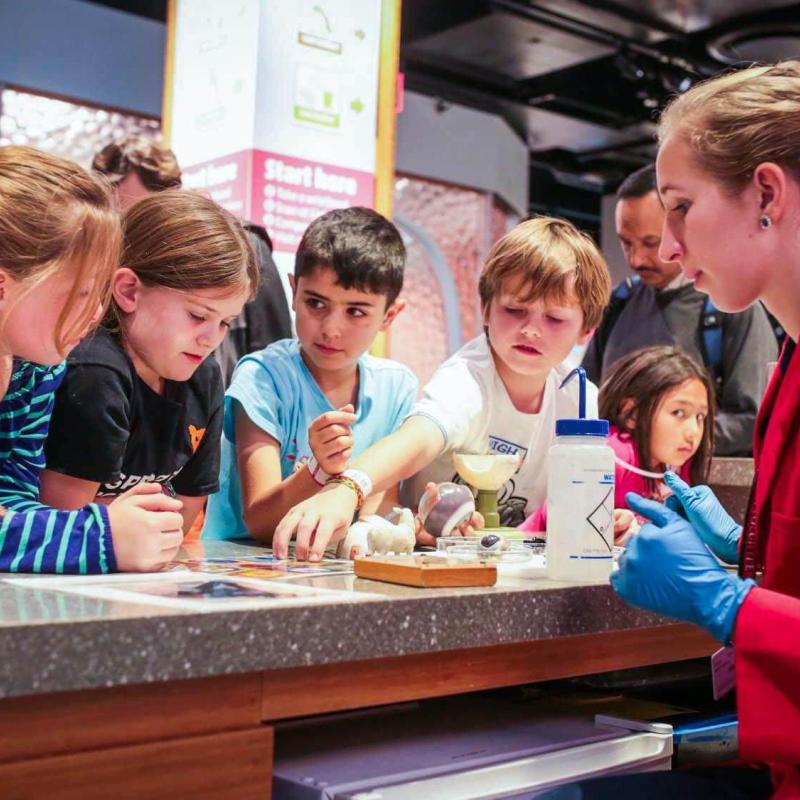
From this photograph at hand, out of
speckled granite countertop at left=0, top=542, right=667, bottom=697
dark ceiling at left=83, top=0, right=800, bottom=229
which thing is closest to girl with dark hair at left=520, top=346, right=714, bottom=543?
speckled granite countertop at left=0, top=542, right=667, bottom=697

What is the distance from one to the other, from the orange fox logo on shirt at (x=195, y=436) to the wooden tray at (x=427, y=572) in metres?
0.67

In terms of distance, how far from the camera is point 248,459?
213 centimetres

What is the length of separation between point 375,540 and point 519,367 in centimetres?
75

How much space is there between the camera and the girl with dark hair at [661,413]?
2555 mm

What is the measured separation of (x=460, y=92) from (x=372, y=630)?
8530mm

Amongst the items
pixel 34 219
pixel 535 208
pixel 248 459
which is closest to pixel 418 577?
pixel 34 219

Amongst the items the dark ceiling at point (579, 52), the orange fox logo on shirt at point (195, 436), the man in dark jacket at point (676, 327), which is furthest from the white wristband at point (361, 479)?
the dark ceiling at point (579, 52)

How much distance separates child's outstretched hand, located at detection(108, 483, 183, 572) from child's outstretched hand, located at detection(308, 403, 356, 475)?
1.41ft

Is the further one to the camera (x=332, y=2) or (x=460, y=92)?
(x=460, y=92)

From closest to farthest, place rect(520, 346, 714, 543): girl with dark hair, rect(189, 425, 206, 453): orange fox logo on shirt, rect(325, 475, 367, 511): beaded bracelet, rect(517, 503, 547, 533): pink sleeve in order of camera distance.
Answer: rect(325, 475, 367, 511): beaded bracelet → rect(189, 425, 206, 453): orange fox logo on shirt → rect(517, 503, 547, 533): pink sleeve → rect(520, 346, 714, 543): girl with dark hair

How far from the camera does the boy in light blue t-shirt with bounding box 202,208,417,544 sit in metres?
2.18

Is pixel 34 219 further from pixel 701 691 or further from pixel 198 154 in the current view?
pixel 198 154

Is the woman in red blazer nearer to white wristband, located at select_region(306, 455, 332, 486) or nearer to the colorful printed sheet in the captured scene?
the colorful printed sheet

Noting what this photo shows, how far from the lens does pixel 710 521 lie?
162 centimetres
